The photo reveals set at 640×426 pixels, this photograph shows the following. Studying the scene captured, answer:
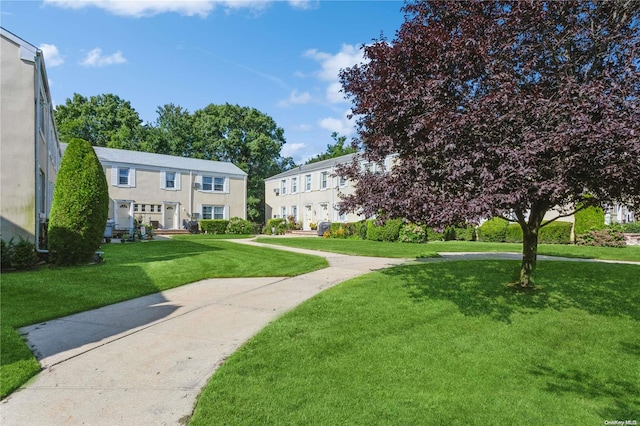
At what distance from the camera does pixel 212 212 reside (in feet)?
104

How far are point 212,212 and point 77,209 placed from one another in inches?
891

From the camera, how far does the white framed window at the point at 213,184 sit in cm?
3164

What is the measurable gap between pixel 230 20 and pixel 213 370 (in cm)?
1008

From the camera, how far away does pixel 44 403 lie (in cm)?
293

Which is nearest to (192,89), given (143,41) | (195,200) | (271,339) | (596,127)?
(143,41)

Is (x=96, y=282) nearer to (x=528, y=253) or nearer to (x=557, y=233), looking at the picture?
(x=528, y=253)

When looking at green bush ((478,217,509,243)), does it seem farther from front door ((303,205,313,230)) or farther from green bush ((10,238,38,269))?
green bush ((10,238,38,269))

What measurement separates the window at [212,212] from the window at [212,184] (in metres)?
1.57

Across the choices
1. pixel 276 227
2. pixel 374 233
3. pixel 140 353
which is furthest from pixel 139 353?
pixel 276 227

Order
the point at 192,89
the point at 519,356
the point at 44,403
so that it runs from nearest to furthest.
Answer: the point at 44,403, the point at 519,356, the point at 192,89

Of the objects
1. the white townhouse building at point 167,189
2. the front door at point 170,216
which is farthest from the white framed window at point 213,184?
the front door at point 170,216

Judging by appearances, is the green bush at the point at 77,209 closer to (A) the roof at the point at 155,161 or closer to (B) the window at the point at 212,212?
(A) the roof at the point at 155,161

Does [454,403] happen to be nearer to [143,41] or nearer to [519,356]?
[519,356]

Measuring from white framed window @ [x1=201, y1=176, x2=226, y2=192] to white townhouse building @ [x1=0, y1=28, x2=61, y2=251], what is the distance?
21598mm
